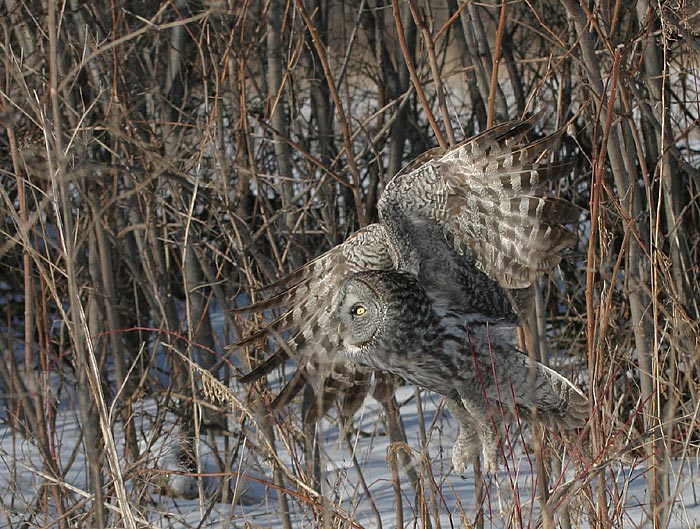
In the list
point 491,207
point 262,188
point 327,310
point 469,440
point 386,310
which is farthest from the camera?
point 262,188

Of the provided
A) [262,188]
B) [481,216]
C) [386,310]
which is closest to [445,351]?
[386,310]

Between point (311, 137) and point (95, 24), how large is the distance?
5.84 feet

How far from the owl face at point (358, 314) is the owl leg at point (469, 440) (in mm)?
404

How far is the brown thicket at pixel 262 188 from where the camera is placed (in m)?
2.45

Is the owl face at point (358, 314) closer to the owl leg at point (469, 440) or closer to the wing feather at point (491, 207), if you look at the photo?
the wing feather at point (491, 207)

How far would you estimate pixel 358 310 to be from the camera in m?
2.85

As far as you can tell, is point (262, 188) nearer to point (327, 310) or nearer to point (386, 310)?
point (327, 310)

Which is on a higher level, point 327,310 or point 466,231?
point 466,231

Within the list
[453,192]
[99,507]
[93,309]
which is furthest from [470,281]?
[93,309]

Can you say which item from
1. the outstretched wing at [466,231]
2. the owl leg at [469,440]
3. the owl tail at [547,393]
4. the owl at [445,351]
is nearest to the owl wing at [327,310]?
the outstretched wing at [466,231]

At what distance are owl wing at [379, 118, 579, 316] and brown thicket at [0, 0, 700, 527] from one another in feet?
0.40

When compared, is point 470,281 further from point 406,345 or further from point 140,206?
point 140,206

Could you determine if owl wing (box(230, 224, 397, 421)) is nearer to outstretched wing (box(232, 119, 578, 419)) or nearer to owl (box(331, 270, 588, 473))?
outstretched wing (box(232, 119, 578, 419))

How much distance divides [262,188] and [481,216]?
70.9 inches
